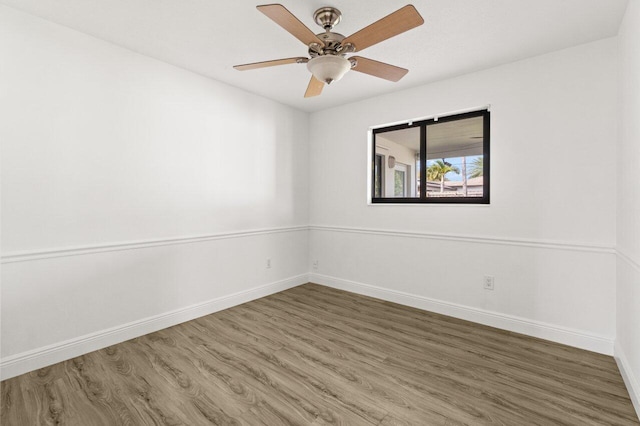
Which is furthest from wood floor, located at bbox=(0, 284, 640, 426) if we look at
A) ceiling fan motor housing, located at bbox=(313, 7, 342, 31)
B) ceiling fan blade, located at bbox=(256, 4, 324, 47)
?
ceiling fan motor housing, located at bbox=(313, 7, 342, 31)

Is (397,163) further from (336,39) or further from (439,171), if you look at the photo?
(336,39)

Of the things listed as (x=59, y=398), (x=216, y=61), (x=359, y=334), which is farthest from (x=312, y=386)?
(x=216, y=61)

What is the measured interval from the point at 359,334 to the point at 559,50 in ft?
9.57

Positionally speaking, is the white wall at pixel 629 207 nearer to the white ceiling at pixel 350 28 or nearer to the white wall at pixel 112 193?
the white ceiling at pixel 350 28

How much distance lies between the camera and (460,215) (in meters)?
3.10

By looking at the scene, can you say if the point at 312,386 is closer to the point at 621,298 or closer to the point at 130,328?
the point at 130,328

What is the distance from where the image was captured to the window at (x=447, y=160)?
3.11 meters

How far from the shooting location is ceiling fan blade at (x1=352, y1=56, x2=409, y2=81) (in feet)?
6.79

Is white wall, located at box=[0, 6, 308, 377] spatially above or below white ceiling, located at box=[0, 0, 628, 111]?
below

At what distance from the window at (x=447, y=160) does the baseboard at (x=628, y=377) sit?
1462 mm

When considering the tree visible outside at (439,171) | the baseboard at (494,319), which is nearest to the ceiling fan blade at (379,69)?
the tree visible outside at (439,171)

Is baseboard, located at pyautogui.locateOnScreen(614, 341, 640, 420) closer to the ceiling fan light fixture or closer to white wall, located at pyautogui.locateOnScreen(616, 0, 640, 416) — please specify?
white wall, located at pyautogui.locateOnScreen(616, 0, 640, 416)

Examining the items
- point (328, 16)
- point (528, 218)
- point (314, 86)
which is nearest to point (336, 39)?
point (328, 16)

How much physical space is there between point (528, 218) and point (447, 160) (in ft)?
3.62
